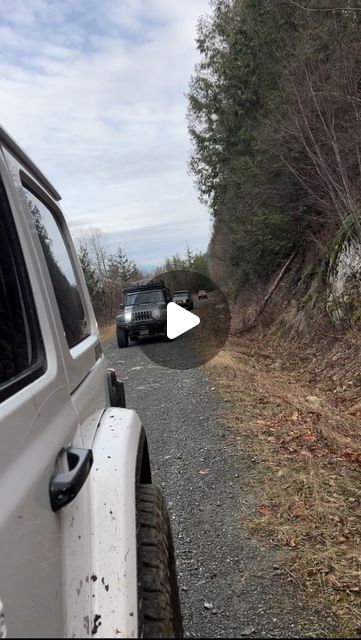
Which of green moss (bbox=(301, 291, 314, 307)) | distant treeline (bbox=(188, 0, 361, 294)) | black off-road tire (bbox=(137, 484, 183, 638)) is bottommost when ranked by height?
green moss (bbox=(301, 291, 314, 307))

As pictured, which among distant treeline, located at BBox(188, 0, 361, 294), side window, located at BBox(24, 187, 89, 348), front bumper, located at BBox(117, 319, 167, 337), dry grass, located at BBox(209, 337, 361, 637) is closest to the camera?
side window, located at BBox(24, 187, 89, 348)

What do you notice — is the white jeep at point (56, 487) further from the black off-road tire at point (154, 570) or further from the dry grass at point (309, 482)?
the dry grass at point (309, 482)

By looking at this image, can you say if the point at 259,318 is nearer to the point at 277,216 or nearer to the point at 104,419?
the point at 277,216

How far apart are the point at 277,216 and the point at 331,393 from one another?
8239mm

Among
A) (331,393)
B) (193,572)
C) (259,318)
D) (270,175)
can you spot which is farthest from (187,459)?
(259,318)

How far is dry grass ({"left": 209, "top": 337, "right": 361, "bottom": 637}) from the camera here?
295cm

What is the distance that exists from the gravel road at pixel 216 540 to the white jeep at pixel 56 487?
3.57 ft

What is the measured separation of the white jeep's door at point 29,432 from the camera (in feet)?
3.07

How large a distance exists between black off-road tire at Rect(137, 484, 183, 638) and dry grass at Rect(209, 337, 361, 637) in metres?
1.31

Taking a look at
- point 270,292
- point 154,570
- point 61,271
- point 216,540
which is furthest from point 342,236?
point 154,570

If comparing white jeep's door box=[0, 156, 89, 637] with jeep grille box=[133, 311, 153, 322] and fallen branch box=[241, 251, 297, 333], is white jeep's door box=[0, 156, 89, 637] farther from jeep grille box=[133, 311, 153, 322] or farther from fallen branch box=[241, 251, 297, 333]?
fallen branch box=[241, 251, 297, 333]

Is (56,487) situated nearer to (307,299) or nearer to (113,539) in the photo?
(113,539)
